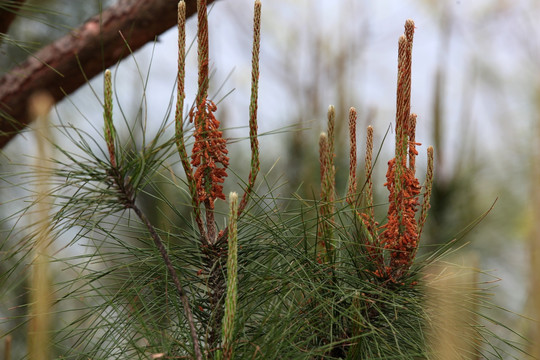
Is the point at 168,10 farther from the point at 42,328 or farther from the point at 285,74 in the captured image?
the point at 285,74

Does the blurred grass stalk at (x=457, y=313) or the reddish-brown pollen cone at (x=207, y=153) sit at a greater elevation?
the reddish-brown pollen cone at (x=207, y=153)

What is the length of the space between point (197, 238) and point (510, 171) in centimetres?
178

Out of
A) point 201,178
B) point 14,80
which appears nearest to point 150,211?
point 14,80

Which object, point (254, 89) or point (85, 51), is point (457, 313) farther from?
point (85, 51)

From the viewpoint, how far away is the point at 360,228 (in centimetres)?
43

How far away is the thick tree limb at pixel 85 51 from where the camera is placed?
79 cm

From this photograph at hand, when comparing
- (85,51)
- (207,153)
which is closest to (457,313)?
(207,153)

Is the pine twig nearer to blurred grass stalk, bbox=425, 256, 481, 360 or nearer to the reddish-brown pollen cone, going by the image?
the reddish-brown pollen cone

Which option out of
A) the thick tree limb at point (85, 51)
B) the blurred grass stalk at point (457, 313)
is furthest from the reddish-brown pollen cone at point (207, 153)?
the thick tree limb at point (85, 51)

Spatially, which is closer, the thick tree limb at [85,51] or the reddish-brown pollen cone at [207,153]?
the reddish-brown pollen cone at [207,153]

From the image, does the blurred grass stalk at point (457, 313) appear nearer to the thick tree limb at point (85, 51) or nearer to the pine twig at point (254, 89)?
the pine twig at point (254, 89)

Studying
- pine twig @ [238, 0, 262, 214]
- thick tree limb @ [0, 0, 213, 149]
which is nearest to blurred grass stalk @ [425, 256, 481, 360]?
pine twig @ [238, 0, 262, 214]

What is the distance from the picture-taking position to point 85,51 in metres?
0.81

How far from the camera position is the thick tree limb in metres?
0.79
